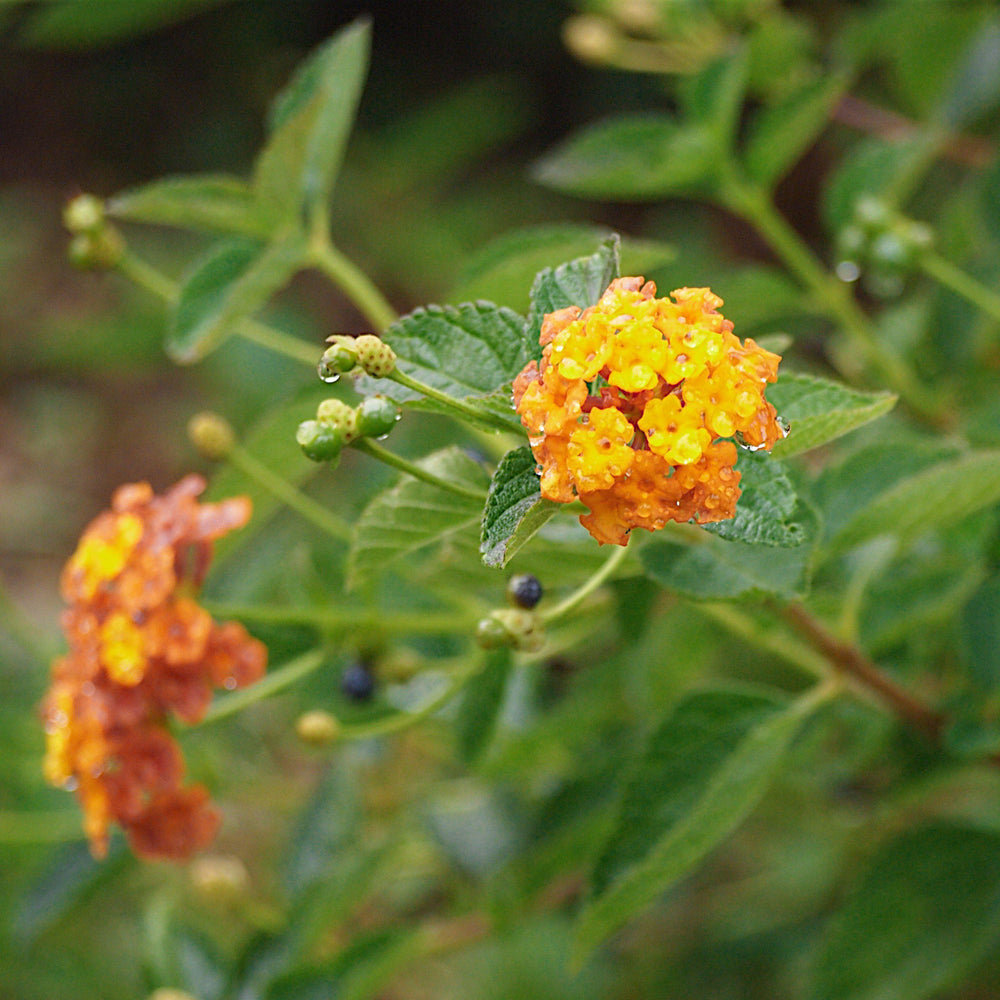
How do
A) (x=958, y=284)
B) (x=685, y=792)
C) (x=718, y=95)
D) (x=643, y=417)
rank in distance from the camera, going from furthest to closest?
(x=718, y=95), (x=958, y=284), (x=685, y=792), (x=643, y=417)

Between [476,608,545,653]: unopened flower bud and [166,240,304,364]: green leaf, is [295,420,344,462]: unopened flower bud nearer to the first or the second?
[476,608,545,653]: unopened flower bud

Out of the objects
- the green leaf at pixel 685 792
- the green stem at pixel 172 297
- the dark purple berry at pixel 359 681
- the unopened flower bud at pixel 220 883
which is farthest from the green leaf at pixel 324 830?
the green stem at pixel 172 297

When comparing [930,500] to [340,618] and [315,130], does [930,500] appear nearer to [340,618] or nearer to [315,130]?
[340,618]

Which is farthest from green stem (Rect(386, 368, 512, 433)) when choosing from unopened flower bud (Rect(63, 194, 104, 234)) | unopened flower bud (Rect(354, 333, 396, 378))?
unopened flower bud (Rect(63, 194, 104, 234))

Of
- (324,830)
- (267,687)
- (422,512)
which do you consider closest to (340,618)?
(267,687)

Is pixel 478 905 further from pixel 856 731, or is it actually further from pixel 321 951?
pixel 856 731

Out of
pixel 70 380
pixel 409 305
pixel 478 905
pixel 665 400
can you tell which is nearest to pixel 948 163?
pixel 409 305

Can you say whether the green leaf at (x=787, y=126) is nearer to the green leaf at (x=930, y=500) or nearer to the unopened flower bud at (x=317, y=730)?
the green leaf at (x=930, y=500)
